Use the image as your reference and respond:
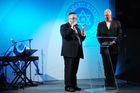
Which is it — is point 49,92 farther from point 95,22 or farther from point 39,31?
point 95,22

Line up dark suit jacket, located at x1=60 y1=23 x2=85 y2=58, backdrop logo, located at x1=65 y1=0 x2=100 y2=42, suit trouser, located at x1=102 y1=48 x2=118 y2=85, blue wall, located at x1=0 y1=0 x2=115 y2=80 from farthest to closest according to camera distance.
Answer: backdrop logo, located at x1=65 y1=0 x2=100 y2=42 < blue wall, located at x1=0 y1=0 x2=115 y2=80 < dark suit jacket, located at x1=60 y1=23 x2=85 y2=58 < suit trouser, located at x1=102 y1=48 x2=118 y2=85

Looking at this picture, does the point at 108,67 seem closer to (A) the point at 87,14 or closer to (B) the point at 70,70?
(B) the point at 70,70

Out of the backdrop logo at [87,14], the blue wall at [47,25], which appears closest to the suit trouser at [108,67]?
the blue wall at [47,25]

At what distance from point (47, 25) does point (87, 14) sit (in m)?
1.29

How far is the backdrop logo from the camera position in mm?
6449

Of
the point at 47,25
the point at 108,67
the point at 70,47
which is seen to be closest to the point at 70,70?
the point at 70,47

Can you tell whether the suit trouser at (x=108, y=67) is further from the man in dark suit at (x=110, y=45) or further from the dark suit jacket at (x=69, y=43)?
the dark suit jacket at (x=69, y=43)

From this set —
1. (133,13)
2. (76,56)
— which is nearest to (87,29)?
(133,13)

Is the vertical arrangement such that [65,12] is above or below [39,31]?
above

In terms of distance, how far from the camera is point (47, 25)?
6.19m

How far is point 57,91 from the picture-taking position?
14.5 ft

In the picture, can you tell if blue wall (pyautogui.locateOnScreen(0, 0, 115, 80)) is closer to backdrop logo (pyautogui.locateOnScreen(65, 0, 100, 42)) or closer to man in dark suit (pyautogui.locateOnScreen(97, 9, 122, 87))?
backdrop logo (pyautogui.locateOnScreen(65, 0, 100, 42))

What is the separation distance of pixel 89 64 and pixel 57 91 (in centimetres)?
233

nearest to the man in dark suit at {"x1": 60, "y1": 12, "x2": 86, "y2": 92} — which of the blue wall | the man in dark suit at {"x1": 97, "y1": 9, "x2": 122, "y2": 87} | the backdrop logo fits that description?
the man in dark suit at {"x1": 97, "y1": 9, "x2": 122, "y2": 87}
